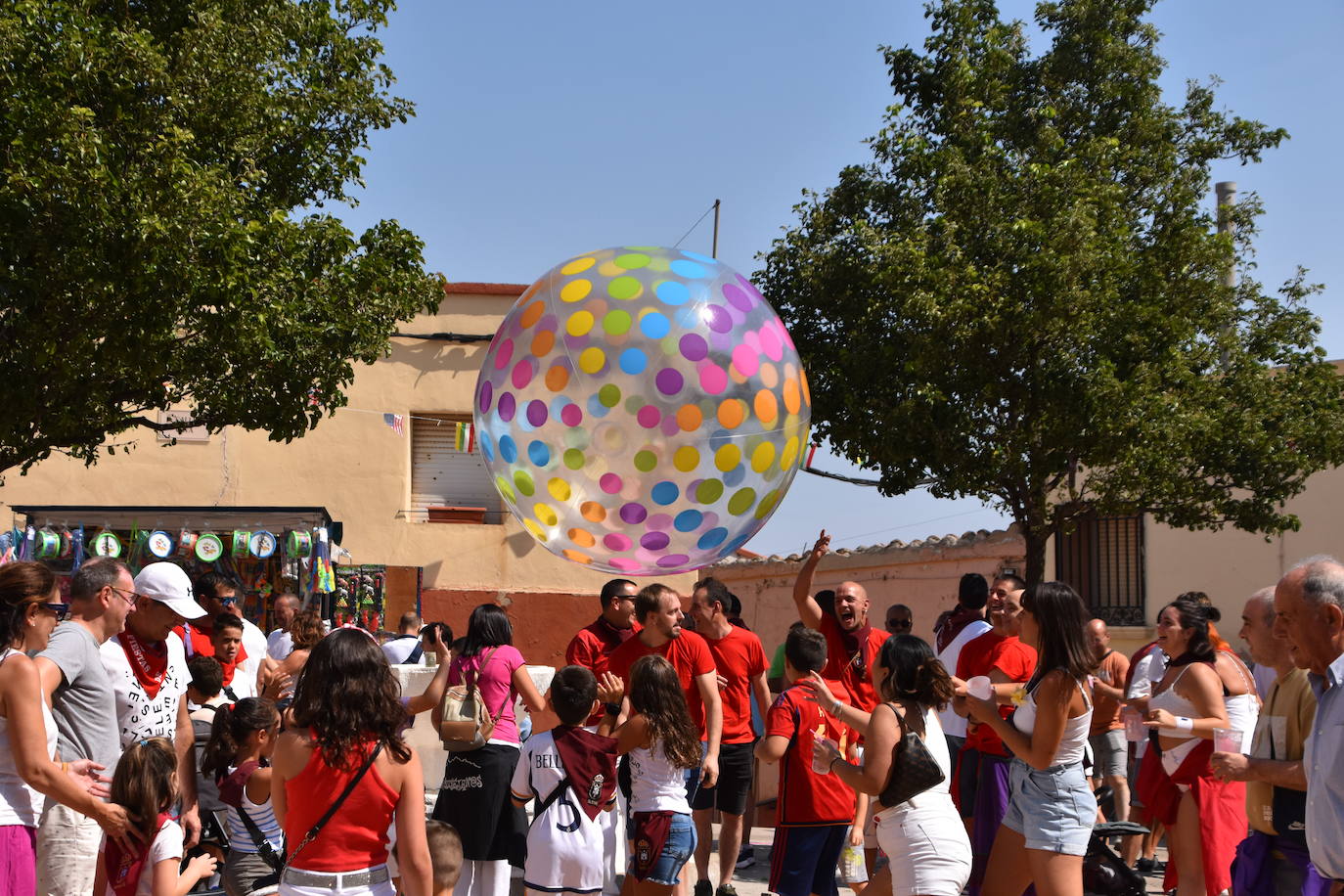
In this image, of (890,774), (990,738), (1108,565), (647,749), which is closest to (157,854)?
(647,749)

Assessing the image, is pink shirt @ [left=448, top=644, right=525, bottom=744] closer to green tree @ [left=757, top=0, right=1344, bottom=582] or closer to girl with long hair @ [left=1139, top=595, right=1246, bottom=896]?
girl with long hair @ [left=1139, top=595, right=1246, bottom=896]

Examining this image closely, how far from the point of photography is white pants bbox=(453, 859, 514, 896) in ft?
20.3

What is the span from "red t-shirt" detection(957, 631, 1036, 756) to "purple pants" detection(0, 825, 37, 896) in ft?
Result: 14.4

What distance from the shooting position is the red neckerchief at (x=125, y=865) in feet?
14.6

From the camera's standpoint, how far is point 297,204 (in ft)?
40.4

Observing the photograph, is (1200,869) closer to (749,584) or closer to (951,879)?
(951,879)

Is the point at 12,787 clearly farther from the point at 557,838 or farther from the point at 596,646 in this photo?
the point at 596,646

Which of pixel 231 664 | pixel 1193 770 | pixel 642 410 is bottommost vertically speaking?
pixel 1193 770

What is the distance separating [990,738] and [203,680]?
3864 mm

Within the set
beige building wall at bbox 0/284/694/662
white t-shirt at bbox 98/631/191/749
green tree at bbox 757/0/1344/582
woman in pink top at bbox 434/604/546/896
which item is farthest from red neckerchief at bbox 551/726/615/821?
beige building wall at bbox 0/284/694/662

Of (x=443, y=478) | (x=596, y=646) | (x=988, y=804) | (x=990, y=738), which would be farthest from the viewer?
(x=443, y=478)

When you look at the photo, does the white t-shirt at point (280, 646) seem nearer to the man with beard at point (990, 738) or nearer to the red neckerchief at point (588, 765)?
the red neckerchief at point (588, 765)

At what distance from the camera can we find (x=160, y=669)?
5484 mm

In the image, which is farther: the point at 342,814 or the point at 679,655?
the point at 679,655
